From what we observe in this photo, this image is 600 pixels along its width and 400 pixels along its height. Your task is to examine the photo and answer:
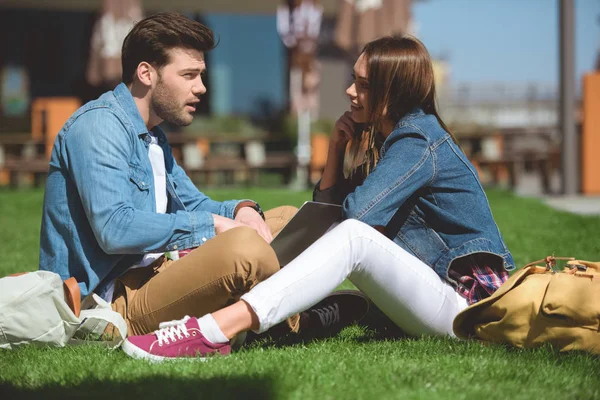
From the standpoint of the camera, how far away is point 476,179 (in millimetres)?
3104

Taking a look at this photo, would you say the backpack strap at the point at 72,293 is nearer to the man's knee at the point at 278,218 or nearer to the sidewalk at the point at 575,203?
the man's knee at the point at 278,218

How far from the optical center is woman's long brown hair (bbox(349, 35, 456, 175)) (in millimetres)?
3080

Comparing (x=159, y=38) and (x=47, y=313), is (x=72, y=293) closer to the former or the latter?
(x=47, y=313)

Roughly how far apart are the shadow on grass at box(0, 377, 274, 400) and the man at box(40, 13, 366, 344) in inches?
12.5

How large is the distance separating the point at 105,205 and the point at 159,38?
749 millimetres

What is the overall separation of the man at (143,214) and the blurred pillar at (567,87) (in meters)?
8.48

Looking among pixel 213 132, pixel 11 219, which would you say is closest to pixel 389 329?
pixel 11 219

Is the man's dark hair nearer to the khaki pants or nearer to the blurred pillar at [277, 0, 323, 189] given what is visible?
the khaki pants

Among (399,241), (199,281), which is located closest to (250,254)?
(199,281)

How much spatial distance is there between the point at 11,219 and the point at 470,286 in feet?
23.4

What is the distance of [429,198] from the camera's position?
3064 millimetres

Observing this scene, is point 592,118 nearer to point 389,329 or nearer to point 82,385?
point 389,329

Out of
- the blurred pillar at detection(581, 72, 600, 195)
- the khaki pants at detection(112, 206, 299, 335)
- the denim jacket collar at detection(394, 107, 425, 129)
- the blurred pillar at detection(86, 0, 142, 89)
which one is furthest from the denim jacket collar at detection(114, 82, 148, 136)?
the blurred pillar at detection(86, 0, 142, 89)

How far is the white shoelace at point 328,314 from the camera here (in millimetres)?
3449
